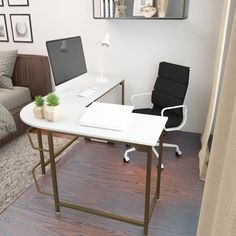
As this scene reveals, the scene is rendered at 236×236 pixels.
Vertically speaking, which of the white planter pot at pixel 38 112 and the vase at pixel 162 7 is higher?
the vase at pixel 162 7

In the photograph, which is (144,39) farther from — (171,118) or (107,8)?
(171,118)

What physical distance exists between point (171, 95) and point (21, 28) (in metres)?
2.32

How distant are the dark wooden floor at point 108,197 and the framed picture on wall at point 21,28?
178 centimetres

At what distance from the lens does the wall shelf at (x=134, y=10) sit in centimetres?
281

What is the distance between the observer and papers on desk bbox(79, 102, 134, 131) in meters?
1.72

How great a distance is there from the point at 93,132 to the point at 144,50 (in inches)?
70.9

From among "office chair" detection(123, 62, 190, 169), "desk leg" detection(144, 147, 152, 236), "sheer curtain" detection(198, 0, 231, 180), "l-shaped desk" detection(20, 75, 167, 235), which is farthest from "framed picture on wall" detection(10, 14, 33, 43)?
"desk leg" detection(144, 147, 152, 236)

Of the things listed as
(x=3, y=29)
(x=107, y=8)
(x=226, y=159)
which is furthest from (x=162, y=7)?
(x=226, y=159)

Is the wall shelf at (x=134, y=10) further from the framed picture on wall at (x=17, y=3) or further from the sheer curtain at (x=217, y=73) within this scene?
the framed picture on wall at (x=17, y=3)

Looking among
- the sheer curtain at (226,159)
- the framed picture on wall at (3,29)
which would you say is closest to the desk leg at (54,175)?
the sheer curtain at (226,159)

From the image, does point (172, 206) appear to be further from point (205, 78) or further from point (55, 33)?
point (55, 33)

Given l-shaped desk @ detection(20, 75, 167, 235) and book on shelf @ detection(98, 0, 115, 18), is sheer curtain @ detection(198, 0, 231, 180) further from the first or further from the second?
book on shelf @ detection(98, 0, 115, 18)

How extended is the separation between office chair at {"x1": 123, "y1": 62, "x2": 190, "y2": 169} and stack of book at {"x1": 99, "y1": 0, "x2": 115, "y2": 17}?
0.83 m

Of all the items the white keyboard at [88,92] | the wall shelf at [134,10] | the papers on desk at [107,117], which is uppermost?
the wall shelf at [134,10]
